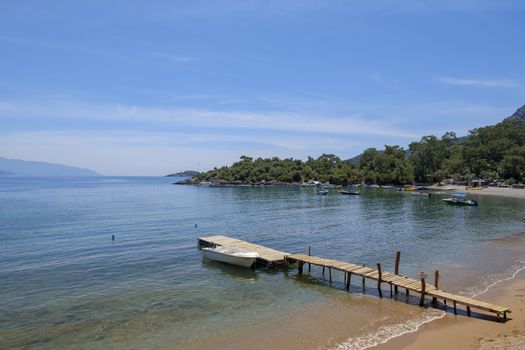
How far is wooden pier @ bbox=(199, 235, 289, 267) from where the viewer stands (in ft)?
111

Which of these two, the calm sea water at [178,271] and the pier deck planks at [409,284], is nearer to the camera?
the calm sea water at [178,271]

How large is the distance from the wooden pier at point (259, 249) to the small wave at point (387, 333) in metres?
13.8

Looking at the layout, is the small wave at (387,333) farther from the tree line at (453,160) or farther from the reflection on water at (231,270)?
the tree line at (453,160)

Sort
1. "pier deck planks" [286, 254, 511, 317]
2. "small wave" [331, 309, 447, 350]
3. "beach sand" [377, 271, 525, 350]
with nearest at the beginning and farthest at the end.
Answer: "beach sand" [377, 271, 525, 350] → "small wave" [331, 309, 447, 350] → "pier deck planks" [286, 254, 511, 317]

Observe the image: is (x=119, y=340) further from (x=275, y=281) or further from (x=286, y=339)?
(x=275, y=281)

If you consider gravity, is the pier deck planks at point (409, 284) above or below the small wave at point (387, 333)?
above

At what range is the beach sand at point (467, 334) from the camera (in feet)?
60.2

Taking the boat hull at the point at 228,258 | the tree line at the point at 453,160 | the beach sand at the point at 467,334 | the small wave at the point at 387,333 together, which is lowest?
the small wave at the point at 387,333

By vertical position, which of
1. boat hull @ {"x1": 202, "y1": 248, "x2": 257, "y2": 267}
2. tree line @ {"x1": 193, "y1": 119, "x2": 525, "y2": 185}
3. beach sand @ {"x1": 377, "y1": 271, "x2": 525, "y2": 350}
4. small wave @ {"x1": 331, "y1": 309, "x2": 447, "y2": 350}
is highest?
tree line @ {"x1": 193, "y1": 119, "x2": 525, "y2": 185}

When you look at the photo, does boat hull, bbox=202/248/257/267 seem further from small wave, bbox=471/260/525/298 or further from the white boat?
small wave, bbox=471/260/525/298

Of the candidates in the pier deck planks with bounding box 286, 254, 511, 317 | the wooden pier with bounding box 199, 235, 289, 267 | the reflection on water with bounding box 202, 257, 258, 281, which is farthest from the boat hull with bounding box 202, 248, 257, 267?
the pier deck planks with bounding box 286, 254, 511, 317

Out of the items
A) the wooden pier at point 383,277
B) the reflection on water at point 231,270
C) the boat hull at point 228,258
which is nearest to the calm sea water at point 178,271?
the reflection on water at point 231,270

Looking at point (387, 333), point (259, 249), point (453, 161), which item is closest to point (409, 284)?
point (387, 333)

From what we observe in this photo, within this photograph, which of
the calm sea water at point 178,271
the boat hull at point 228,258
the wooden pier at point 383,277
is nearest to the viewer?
the calm sea water at point 178,271
